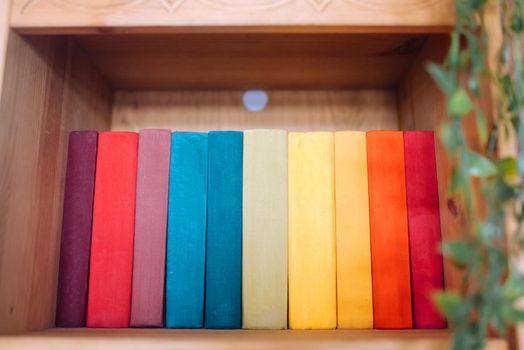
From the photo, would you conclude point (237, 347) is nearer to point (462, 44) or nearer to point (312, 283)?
point (312, 283)

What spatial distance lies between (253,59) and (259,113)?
0.13m

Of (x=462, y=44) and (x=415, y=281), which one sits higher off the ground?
(x=462, y=44)

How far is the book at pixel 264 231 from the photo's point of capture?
0.63m

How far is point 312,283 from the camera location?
63 centimetres

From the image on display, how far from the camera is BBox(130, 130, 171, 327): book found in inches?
25.0

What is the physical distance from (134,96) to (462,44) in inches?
24.8

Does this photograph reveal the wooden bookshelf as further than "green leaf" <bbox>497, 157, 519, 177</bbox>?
Yes

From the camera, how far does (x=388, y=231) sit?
2.11ft

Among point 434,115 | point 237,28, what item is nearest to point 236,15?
point 237,28

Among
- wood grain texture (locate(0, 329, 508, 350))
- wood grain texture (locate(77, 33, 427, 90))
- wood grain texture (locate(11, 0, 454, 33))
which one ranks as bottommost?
wood grain texture (locate(0, 329, 508, 350))

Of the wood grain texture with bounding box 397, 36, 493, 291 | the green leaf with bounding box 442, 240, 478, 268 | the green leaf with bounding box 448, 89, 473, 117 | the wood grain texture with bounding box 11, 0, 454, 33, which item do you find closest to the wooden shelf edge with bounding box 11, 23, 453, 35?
the wood grain texture with bounding box 11, 0, 454, 33

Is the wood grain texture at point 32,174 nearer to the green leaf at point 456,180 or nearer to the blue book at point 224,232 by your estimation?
the blue book at point 224,232

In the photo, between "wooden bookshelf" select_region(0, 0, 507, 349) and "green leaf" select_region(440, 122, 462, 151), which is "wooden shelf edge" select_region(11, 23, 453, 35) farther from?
"green leaf" select_region(440, 122, 462, 151)

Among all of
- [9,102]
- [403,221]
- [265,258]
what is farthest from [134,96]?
[403,221]
